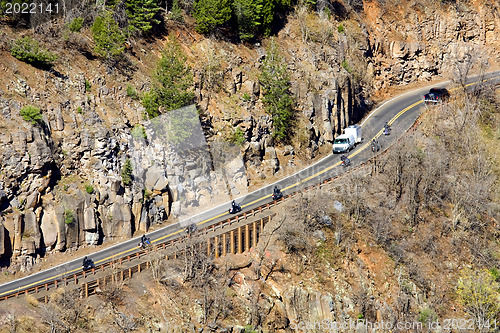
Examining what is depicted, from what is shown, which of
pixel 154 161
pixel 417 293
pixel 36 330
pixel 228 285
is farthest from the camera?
pixel 154 161

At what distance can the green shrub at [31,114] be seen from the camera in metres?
47.5

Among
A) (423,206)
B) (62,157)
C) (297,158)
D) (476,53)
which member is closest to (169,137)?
(62,157)

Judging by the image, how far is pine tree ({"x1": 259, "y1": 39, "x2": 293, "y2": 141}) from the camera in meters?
60.5

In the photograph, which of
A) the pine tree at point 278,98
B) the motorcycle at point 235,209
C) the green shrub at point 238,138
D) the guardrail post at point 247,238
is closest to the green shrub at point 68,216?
the motorcycle at point 235,209

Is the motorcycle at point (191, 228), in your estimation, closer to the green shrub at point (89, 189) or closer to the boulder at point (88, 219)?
the boulder at point (88, 219)

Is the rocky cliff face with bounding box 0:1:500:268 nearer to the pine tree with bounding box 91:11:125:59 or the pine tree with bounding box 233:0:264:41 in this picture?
the pine tree with bounding box 91:11:125:59

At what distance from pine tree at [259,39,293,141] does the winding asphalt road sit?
536cm

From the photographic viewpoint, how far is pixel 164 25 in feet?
213

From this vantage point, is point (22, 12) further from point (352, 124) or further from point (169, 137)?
point (352, 124)

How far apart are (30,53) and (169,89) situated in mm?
13003

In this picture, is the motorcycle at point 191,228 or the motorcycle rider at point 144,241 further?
the motorcycle at point 191,228

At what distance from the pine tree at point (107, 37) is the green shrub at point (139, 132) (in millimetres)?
8462

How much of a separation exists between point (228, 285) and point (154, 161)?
14773mm

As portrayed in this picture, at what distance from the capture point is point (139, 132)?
5375 centimetres
